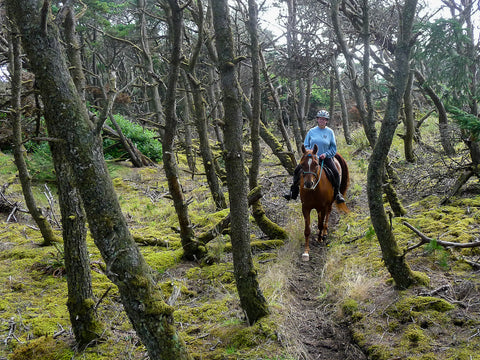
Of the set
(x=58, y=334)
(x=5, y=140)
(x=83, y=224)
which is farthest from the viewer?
(x=5, y=140)

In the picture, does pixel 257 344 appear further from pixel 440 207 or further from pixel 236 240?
pixel 440 207

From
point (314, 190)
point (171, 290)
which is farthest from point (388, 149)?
point (171, 290)

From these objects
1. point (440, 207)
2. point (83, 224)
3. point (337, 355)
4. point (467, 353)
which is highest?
point (83, 224)

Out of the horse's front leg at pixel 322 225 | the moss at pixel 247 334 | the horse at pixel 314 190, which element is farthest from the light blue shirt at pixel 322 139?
the moss at pixel 247 334

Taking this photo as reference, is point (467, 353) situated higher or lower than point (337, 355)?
higher

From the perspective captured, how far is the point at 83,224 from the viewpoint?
12.8 ft

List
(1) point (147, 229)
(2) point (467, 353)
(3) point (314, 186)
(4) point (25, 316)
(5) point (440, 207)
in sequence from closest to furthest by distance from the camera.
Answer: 1. (2) point (467, 353)
2. (4) point (25, 316)
3. (5) point (440, 207)
4. (3) point (314, 186)
5. (1) point (147, 229)

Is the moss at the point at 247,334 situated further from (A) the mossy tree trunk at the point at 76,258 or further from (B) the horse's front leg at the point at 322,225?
(B) the horse's front leg at the point at 322,225

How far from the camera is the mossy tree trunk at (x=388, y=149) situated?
418 cm

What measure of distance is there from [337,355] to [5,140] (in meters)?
12.8

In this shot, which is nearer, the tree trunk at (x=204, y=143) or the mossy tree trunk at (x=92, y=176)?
the mossy tree trunk at (x=92, y=176)

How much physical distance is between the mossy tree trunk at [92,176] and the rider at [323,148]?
5.73 metres

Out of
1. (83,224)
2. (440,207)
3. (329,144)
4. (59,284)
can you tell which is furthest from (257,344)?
(329,144)

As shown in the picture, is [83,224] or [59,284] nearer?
[83,224]
